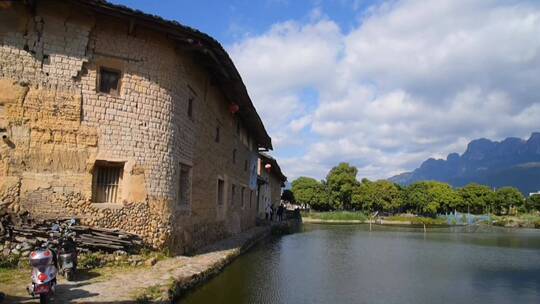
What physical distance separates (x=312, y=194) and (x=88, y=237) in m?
54.7

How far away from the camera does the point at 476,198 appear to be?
67688 millimetres

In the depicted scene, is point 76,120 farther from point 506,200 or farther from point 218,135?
point 506,200

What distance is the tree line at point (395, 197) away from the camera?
195 ft

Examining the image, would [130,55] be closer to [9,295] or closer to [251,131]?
[9,295]

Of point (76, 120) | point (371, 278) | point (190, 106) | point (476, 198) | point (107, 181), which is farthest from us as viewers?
point (476, 198)

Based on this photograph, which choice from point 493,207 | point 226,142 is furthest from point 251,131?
point 493,207

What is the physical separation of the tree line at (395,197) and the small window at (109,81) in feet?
154

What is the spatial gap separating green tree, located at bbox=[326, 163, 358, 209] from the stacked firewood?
5072cm

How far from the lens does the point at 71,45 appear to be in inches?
377

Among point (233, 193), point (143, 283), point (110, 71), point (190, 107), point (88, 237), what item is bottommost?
point (143, 283)

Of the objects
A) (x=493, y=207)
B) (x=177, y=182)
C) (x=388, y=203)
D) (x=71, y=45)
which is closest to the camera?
(x=71, y=45)

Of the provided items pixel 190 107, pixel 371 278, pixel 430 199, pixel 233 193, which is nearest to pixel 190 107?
pixel 190 107

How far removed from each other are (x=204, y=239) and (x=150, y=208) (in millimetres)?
4257

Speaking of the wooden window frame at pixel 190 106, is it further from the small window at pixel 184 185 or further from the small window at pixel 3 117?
the small window at pixel 3 117
